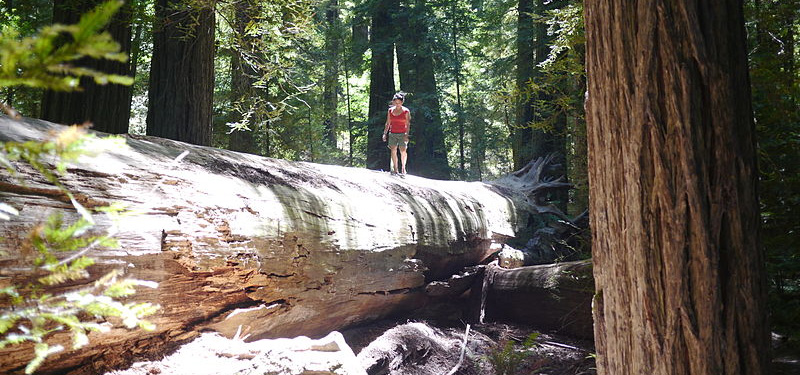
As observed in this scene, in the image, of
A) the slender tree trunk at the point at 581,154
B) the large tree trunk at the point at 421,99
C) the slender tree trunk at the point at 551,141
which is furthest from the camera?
the large tree trunk at the point at 421,99

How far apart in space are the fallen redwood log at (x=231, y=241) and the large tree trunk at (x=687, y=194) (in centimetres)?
241

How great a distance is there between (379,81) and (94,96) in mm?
11490

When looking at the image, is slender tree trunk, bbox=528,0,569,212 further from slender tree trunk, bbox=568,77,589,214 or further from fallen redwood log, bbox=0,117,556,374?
fallen redwood log, bbox=0,117,556,374

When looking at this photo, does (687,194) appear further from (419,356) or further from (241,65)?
(241,65)

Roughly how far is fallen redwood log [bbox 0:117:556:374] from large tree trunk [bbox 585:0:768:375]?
7.91 feet

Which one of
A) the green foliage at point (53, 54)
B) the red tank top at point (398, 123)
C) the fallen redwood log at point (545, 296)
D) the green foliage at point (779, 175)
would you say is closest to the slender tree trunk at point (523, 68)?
the red tank top at point (398, 123)

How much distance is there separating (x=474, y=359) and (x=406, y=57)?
13539mm

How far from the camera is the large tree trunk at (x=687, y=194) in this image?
→ 7.59 ft

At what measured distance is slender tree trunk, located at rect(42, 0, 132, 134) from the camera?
6375 millimetres

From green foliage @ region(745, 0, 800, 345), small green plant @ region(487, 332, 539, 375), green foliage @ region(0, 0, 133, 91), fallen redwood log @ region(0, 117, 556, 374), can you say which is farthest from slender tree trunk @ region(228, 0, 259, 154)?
green foliage @ region(0, 0, 133, 91)

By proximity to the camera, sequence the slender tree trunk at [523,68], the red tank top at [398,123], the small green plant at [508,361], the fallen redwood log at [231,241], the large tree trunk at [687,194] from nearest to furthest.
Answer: the large tree trunk at [687,194], the fallen redwood log at [231,241], the small green plant at [508,361], the red tank top at [398,123], the slender tree trunk at [523,68]

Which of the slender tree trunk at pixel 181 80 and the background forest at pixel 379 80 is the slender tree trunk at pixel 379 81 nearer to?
the background forest at pixel 379 80

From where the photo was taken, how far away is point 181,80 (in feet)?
24.6

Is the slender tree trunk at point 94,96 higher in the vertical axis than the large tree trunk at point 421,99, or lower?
lower
